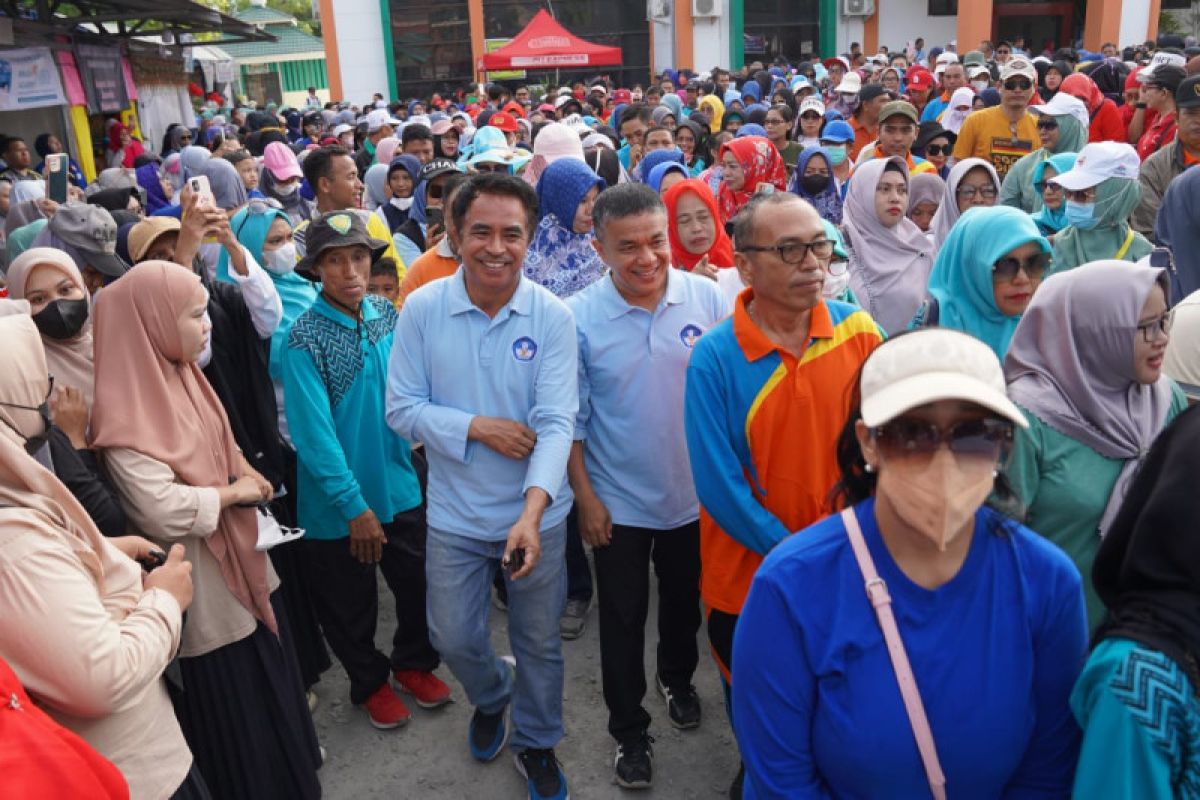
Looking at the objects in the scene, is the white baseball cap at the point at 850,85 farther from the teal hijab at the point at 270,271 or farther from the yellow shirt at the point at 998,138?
the teal hijab at the point at 270,271

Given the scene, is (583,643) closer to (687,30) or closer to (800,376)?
(800,376)

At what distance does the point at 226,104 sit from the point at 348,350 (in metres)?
25.1

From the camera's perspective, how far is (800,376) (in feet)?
8.64

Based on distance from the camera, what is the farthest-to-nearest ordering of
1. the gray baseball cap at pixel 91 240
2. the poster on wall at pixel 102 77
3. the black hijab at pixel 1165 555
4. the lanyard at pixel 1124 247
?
the poster on wall at pixel 102 77 < the lanyard at pixel 1124 247 < the gray baseball cap at pixel 91 240 < the black hijab at pixel 1165 555

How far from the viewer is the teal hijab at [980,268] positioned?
10.4ft

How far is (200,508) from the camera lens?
274 centimetres

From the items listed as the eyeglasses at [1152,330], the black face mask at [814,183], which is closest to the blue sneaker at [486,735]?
the eyeglasses at [1152,330]

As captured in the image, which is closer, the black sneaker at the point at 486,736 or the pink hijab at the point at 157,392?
the pink hijab at the point at 157,392

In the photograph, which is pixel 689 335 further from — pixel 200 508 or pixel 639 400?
pixel 200 508

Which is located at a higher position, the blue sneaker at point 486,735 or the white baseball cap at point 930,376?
the white baseball cap at point 930,376

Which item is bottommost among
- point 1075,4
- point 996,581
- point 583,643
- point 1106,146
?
point 583,643

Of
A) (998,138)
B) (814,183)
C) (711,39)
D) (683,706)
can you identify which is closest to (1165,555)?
(683,706)

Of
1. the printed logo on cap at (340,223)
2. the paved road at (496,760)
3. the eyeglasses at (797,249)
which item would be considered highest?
the printed logo on cap at (340,223)

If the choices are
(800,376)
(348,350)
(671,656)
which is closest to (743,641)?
(800,376)
